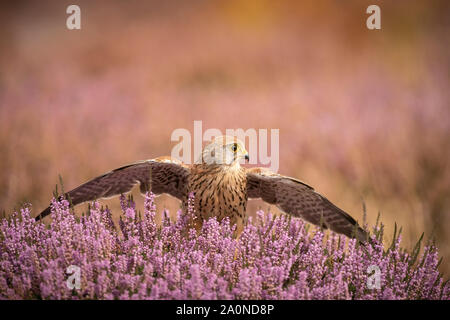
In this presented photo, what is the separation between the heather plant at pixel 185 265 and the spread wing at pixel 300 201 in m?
0.24

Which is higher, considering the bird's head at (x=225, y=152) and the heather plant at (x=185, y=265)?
the bird's head at (x=225, y=152)

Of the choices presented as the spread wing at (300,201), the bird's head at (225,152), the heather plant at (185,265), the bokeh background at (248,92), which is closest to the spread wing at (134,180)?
the bird's head at (225,152)

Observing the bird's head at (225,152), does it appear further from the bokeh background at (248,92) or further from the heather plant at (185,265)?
the bokeh background at (248,92)

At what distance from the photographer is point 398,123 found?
5090 mm

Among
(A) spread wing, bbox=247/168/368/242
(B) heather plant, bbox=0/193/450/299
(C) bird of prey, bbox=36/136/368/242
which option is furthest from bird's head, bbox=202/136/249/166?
(B) heather plant, bbox=0/193/450/299

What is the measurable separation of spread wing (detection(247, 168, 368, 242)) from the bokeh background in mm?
1409

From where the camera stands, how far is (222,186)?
2.81 m

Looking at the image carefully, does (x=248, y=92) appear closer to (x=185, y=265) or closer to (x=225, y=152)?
(x=225, y=152)

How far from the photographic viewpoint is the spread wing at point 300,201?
8.55 feet

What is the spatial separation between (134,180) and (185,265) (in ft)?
3.31

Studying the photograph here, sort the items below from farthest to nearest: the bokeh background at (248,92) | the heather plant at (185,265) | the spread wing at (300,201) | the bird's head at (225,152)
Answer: the bokeh background at (248,92) → the bird's head at (225,152) → the spread wing at (300,201) → the heather plant at (185,265)

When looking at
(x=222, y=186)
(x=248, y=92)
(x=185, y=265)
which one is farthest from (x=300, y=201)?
(x=248, y=92)
